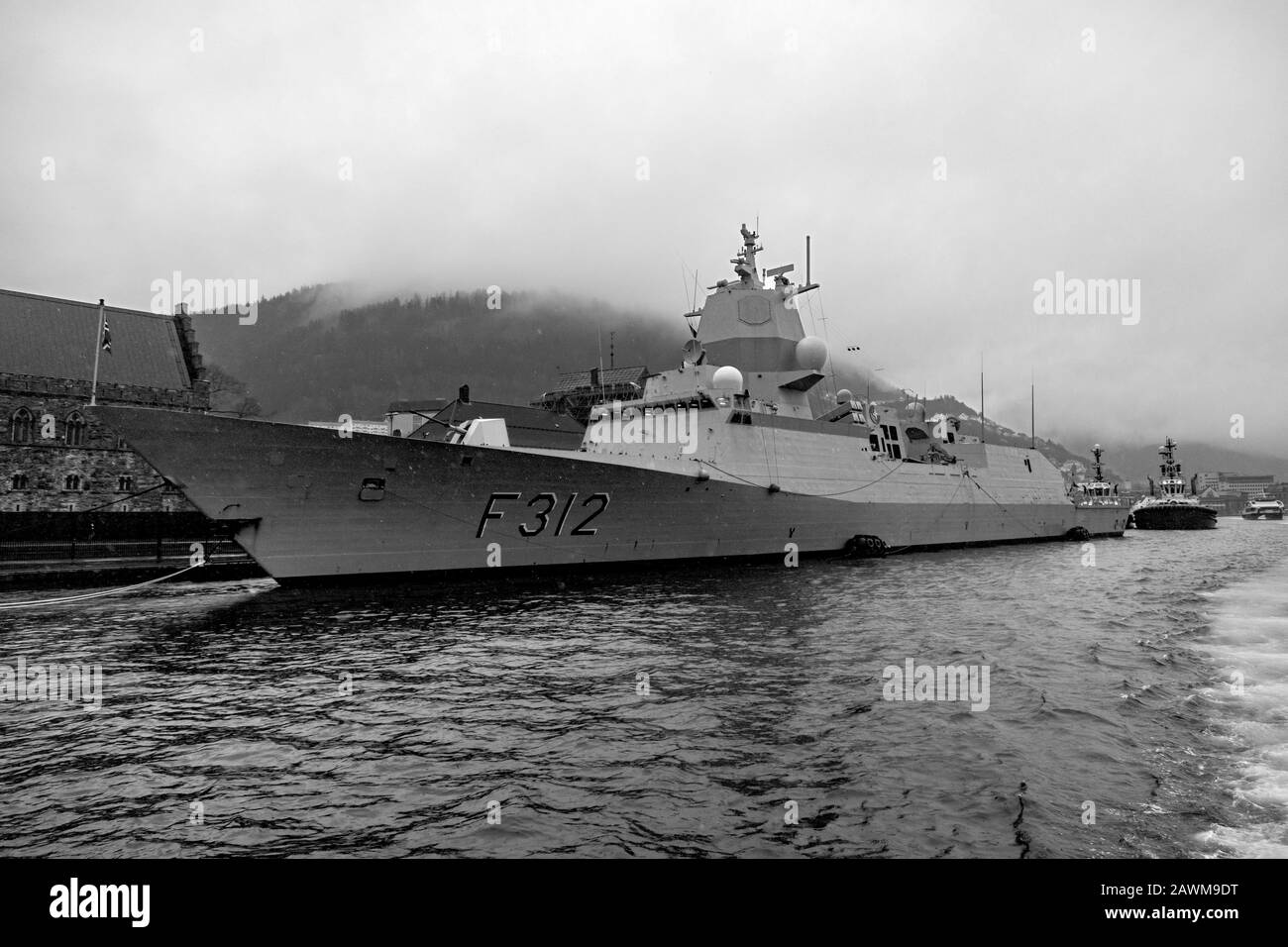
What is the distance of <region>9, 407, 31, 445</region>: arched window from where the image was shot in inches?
1078

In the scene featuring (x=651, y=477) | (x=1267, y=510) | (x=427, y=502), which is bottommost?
(x=1267, y=510)

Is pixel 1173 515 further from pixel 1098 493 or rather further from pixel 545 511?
pixel 545 511

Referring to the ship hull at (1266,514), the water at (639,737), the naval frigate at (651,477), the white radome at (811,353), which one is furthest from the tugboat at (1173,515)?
the water at (639,737)

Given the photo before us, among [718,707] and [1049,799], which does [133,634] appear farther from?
[1049,799]

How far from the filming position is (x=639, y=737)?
544 cm

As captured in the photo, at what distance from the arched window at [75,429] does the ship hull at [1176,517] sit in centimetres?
6849

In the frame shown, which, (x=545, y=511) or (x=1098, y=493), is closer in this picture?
(x=545, y=511)

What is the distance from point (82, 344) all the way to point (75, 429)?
566 cm

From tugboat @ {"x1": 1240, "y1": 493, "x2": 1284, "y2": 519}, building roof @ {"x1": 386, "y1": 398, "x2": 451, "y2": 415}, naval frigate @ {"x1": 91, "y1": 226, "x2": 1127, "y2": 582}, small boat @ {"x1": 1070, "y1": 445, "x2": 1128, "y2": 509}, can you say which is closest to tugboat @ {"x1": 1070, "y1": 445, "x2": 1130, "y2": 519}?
small boat @ {"x1": 1070, "y1": 445, "x2": 1128, "y2": 509}

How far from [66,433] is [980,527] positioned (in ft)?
123

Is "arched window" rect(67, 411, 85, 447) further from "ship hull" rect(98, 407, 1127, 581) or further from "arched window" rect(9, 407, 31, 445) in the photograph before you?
"ship hull" rect(98, 407, 1127, 581)

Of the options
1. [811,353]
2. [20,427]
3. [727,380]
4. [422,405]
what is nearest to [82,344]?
[20,427]

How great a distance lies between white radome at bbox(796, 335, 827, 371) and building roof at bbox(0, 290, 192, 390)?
2811cm

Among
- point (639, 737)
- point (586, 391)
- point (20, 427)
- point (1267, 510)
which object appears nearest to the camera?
point (639, 737)
